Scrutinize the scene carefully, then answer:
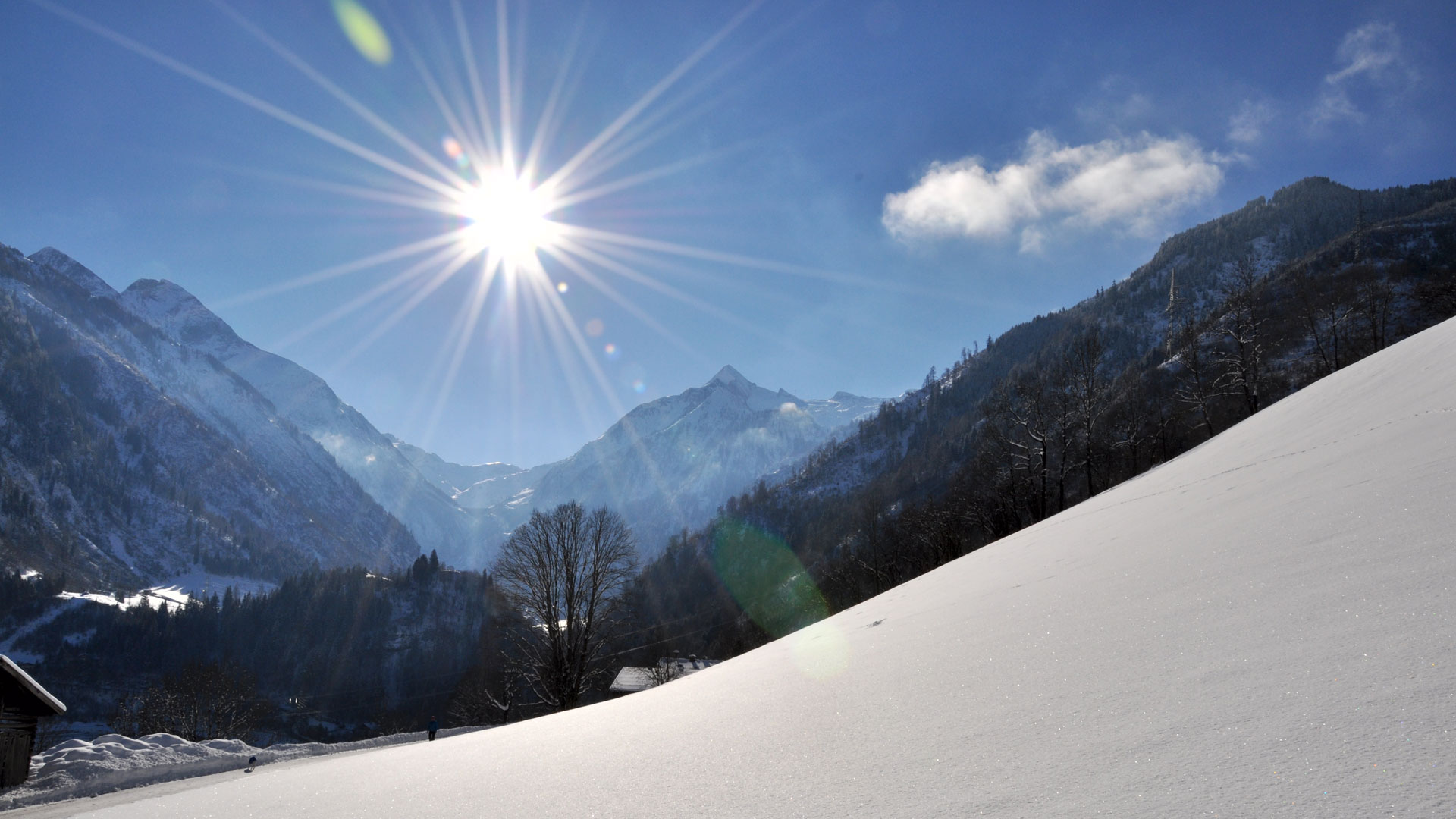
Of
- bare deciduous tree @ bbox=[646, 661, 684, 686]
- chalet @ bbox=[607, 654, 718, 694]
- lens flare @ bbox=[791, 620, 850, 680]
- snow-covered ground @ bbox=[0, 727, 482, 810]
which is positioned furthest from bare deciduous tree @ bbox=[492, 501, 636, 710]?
lens flare @ bbox=[791, 620, 850, 680]

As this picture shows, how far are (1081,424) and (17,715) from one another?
41.4 meters

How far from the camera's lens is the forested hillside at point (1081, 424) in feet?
111

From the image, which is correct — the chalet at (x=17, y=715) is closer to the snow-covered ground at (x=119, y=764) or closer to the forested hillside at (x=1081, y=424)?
→ the snow-covered ground at (x=119, y=764)

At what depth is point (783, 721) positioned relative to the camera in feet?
15.1

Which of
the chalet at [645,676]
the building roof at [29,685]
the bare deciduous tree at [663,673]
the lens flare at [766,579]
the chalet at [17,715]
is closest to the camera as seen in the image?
the chalet at [17,715]

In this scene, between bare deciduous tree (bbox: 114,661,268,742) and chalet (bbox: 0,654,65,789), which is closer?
chalet (bbox: 0,654,65,789)

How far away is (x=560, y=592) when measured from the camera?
27891mm

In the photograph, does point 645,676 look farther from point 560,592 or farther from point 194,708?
point 194,708

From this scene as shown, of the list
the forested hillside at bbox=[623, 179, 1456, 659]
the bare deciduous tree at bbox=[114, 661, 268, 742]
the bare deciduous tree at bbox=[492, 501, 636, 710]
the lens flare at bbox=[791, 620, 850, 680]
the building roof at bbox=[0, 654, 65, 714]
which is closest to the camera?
the lens flare at bbox=[791, 620, 850, 680]

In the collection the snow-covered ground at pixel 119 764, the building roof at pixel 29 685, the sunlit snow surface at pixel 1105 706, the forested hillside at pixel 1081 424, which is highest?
the forested hillside at pixel 1081 424

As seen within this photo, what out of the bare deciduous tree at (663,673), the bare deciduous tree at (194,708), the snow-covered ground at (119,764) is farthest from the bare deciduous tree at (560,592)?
the bare deciduous tree at (194,708)

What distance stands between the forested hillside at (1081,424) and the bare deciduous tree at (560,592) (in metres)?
19.6

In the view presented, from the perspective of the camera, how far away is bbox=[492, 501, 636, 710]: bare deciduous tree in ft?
88.1

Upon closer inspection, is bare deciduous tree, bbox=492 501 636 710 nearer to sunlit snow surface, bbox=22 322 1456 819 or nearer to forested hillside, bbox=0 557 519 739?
sunlit snow surface, bbox=22 322 1456 819
